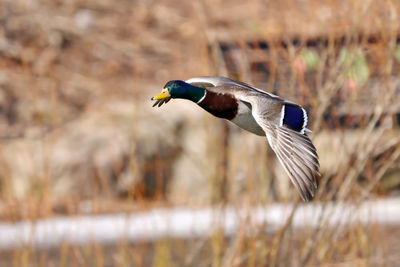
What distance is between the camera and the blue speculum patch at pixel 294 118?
1413mm

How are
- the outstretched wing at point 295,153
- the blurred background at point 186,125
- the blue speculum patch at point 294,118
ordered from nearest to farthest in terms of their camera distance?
the outstretched wing at point 295,153
the blue speculum patch at point 294,118
the blurred background at point 186,125

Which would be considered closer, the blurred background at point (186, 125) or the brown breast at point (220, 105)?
the brown breast at point (220, 105)

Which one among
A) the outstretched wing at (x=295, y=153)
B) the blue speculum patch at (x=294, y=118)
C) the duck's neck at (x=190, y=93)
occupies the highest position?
the duck's neck at (x=190, y=93)

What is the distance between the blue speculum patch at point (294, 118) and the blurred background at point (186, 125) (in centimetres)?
53

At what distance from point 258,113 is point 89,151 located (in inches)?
277

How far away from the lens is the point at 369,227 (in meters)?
3.37

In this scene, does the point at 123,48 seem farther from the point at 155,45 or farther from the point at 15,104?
the point at 15,104

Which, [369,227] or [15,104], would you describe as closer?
[369,227]

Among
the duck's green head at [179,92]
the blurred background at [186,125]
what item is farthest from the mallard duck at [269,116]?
the blurred background at [186,125]

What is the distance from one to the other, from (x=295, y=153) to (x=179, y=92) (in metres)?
0.23

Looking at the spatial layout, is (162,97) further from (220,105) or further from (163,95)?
(220,105)

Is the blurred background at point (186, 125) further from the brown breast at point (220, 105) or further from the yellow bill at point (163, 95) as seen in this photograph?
the yellow bill at point (163, 95)

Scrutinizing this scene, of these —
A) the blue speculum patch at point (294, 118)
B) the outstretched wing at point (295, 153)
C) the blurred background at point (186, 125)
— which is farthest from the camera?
the blurred background at point (186, 125)

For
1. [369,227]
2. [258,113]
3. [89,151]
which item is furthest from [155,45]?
[258,113]
